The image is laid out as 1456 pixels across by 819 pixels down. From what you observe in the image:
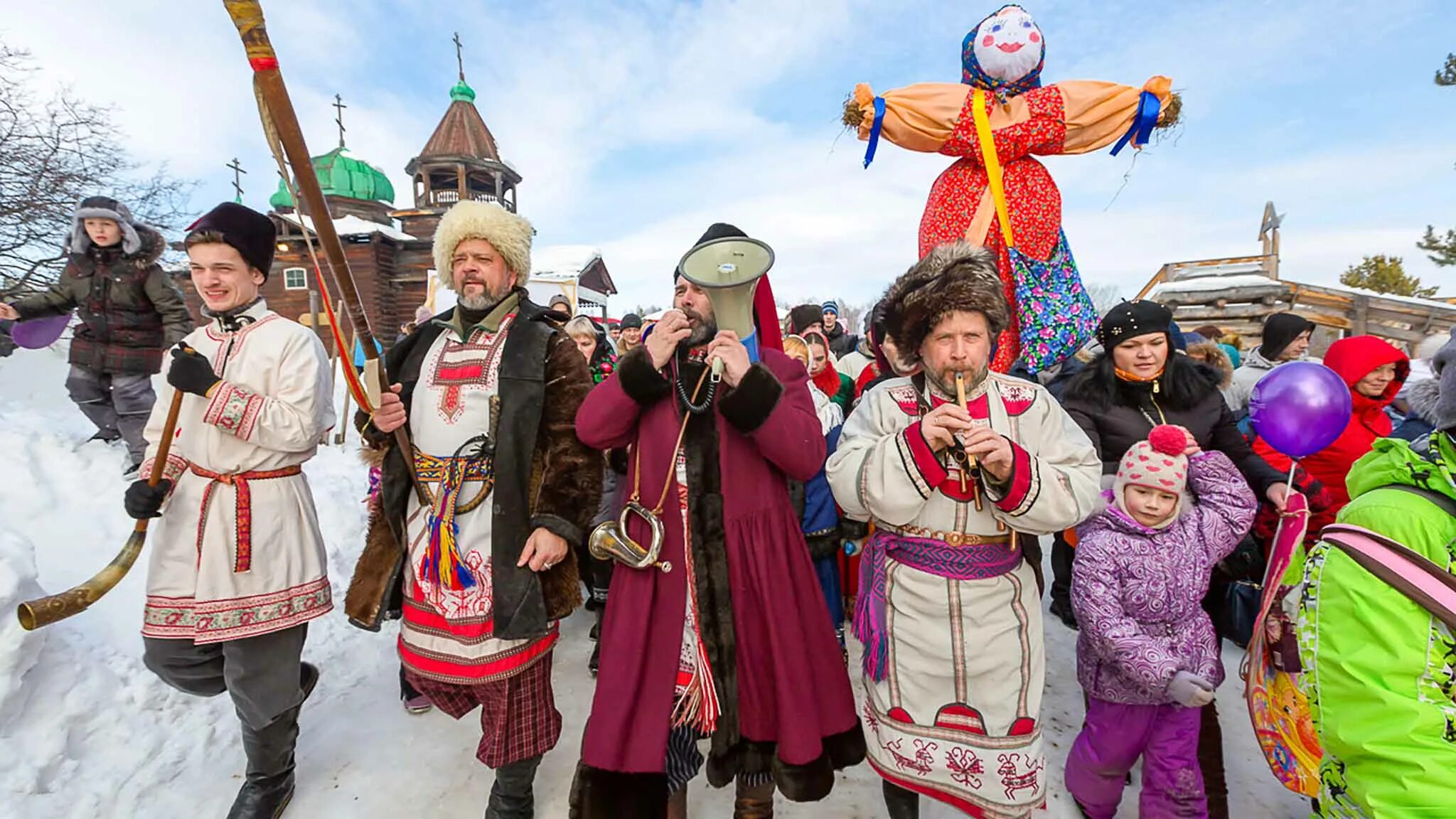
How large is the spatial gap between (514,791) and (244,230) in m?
2.34

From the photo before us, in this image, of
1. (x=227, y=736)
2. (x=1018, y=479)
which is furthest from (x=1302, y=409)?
(x=227, y=736)

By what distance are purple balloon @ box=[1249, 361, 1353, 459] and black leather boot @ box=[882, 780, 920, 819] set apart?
184 centimetres

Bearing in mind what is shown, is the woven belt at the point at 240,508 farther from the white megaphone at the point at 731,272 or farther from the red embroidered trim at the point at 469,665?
the white megaphone at the point at 731,272

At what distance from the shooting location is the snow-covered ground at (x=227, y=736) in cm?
240

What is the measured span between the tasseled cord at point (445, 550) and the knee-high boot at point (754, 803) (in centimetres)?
119

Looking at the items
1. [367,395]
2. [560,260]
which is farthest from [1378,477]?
[560,260]

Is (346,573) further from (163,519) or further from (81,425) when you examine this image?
(81,425)

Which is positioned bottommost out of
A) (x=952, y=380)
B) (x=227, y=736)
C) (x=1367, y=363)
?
(x=227, y=736)

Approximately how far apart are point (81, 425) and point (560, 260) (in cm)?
1876

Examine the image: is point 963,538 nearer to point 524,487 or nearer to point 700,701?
point 700,701

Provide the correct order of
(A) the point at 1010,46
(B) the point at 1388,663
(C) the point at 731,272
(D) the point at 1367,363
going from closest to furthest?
1. (B) the point at 1388,663
2. (C) the point at 731,272
3. (A) the point at 1010,46
4. (D) the point at 1367,363

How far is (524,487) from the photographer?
7.20ft

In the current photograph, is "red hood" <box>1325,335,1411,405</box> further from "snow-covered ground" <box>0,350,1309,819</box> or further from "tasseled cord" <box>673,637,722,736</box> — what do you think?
"tasseled cord" <box>673,637,722,736</box>

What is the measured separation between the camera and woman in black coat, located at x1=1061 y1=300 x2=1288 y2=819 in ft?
8.84
